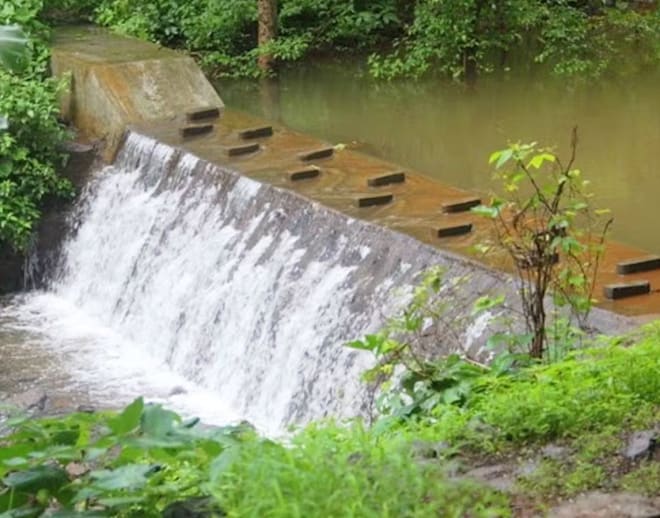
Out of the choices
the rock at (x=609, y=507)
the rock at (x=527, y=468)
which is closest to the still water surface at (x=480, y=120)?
the rock at (x=527, y=468)

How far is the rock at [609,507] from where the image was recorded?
3299mm

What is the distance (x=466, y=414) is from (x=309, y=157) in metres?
6.08

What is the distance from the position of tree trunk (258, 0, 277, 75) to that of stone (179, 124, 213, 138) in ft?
13.9

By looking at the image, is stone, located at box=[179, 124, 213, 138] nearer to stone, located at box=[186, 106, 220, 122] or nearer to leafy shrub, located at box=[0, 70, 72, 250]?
stone, located at box=[186, 106, 220, 122]

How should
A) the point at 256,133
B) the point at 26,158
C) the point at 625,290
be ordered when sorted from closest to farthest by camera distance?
the point at 625,290, the point at 256,133, the point at 26,158

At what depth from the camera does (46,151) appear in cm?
1169

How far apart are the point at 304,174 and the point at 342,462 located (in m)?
6.64

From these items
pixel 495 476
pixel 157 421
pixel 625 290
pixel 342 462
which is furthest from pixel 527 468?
pixel 625 290

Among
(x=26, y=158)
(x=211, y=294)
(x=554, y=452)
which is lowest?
(x=211, y=294)

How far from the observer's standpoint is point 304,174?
975cm

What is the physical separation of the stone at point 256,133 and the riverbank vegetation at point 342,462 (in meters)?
7.05

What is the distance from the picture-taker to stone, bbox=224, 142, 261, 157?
1063cm

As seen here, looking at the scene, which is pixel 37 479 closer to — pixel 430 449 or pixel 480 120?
pixel 430 449

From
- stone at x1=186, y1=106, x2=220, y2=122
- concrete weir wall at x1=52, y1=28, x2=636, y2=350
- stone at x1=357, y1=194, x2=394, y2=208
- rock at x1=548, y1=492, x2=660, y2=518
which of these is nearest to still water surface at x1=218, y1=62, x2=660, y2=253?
stone at x1=186, y1=106, x2=220, y2=122
